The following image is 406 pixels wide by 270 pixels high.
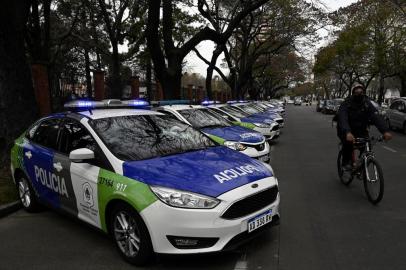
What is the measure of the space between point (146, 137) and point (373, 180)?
139 inches

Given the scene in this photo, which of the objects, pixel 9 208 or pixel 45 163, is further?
pixel 9 208

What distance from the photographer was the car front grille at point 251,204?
393 centimetres

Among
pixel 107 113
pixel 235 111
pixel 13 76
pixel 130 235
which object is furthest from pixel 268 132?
pixel 130 235

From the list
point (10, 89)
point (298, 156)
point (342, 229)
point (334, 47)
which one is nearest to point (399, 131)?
point (298, 156)

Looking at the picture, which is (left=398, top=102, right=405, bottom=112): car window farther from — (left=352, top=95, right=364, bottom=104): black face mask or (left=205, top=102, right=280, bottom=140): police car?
(left=352, top=95, right=364, bottom=104): black face mask

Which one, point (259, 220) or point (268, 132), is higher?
point (259, 220)

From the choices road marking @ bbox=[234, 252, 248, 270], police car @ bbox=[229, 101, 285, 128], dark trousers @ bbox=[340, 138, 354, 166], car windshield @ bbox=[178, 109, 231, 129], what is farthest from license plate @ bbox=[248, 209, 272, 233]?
police car @ bbox=[229, 101, 285, 128]

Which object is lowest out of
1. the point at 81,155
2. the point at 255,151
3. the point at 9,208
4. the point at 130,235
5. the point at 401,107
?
the point at 9,208

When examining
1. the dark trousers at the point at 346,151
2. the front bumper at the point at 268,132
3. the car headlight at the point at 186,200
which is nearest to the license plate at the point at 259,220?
the car headlight at the point at 186,200

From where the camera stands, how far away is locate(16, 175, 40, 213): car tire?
6.08 meters

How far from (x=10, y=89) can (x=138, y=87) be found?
10.9 meters

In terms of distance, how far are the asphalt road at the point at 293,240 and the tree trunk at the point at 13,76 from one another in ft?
9.56

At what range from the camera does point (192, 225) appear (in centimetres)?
380

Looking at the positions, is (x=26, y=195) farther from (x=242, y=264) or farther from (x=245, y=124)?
(x=245, y=124)
